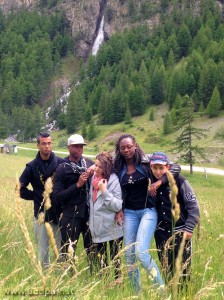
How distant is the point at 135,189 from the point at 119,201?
12.1 inches

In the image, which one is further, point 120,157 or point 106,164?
point 120,157

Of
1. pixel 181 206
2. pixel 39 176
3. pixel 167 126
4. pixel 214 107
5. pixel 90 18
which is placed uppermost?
pixel 90 18

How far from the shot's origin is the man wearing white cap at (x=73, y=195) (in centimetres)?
461

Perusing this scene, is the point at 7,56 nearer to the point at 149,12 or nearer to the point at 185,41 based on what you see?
the point at 149,12

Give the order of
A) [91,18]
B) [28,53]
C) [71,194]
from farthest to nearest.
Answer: [91,18]
[28,53]
[71,194]

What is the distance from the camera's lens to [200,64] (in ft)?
256

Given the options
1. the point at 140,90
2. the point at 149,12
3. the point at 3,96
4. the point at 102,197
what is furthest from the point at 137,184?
the point at 149,12

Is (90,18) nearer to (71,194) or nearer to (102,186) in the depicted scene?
(71,194)

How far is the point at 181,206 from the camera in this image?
408cm

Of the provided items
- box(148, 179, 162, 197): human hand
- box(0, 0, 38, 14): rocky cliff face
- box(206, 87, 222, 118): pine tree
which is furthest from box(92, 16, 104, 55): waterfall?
box(148, 179, 162, 197): human hand

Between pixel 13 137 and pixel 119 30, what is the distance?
195 ft

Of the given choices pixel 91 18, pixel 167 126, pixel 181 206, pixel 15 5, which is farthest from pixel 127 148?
pixel 15 5

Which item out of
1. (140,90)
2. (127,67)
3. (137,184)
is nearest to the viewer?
(137,184)

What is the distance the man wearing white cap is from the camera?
4.61m
